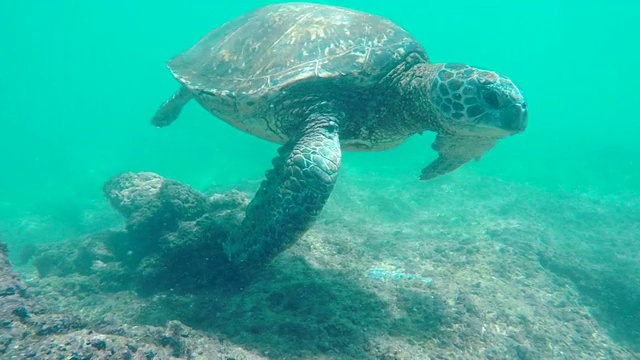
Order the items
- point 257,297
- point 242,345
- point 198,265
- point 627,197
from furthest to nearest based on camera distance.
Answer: point 627,197
point 198,265
point 257,297
point 242,345

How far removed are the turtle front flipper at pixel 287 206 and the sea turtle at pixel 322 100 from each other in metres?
0.01

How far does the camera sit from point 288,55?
510 cm

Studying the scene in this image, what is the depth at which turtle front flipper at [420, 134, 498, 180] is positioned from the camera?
495 centimetres

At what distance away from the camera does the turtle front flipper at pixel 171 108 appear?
332 inches

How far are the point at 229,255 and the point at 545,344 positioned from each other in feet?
15.6

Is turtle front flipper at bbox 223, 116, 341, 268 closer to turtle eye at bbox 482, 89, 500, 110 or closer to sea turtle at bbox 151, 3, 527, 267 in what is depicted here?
sea turtle at bbox 151, 3, 527, 267

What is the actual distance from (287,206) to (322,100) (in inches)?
75.7

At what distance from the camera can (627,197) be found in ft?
57.1

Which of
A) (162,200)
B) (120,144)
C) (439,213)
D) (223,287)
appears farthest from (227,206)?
(120,144)

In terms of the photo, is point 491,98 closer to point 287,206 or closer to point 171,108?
point 287,206

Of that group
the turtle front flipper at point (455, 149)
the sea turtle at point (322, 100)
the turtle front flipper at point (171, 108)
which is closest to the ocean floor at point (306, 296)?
the sea turtle at point (322, 100)

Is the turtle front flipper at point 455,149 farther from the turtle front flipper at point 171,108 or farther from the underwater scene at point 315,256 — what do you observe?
the turtle front flipper at point 171,108

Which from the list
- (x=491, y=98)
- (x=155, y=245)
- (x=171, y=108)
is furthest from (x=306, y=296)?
(x=171, y=108)

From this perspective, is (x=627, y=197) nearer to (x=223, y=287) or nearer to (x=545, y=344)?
(x=545, y=344)
